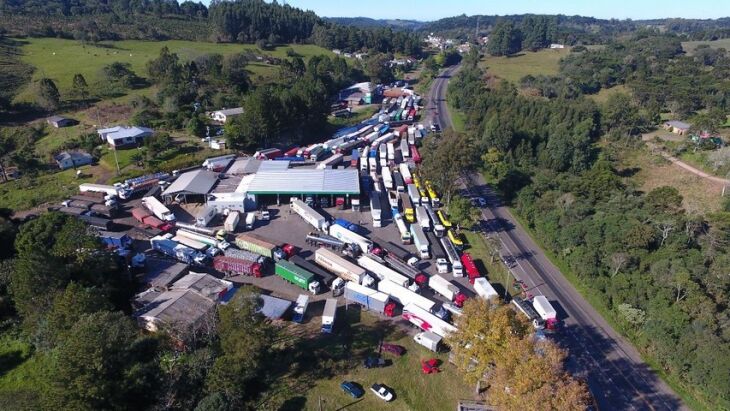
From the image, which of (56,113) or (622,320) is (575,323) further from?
(56,113)

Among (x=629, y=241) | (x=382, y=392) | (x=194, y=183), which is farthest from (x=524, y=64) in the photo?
(x=382, y=392)

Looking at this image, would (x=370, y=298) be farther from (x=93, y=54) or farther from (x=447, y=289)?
(x=93, y=54)

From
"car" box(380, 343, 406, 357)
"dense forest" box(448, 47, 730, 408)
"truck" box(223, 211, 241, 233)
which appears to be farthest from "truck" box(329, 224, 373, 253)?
"dense forest" box(448, 47, 730, 408)

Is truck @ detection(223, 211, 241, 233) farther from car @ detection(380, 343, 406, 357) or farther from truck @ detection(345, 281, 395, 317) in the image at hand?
car @ detection(380, 343, 406, 357)

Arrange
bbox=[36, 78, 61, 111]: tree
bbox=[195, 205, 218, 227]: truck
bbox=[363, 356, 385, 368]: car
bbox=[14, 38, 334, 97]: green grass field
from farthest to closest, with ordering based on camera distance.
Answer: bbox=[14, 38, 334, 97]: green grass field, bbox=[36, 78, 61, 111]: tree, bbox=[195, 205, 218, 227]: truck, bbox=[363, 356, 385, 368]: car

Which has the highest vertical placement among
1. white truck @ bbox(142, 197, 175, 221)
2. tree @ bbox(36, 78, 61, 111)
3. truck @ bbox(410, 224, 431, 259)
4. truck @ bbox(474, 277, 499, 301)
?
tree @ bbox(36, 78, 61, 111)

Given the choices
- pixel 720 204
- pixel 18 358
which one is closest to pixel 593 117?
pixel 720 204
